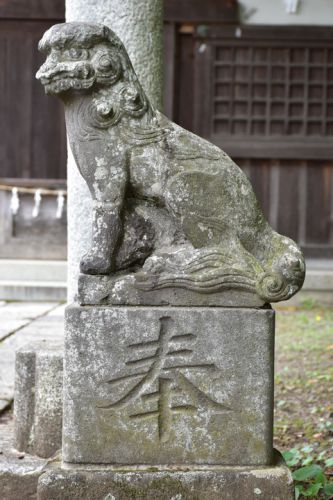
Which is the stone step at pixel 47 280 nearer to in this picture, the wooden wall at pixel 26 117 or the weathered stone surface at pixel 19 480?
the wooden wall at pixel 26 117

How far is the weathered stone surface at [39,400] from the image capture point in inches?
155

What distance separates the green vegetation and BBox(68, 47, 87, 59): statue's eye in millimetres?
2108

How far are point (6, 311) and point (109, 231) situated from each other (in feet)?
19.4

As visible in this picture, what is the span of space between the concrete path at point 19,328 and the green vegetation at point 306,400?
5.37ft

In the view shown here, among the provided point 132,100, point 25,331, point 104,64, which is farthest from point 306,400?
point 104,64

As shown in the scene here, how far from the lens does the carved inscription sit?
3.09 metres

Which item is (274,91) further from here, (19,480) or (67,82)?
(19,480)

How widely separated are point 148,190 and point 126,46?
123 cm

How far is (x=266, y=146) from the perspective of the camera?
10.1 metres

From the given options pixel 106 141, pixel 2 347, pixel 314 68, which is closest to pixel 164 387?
pixel 106 141

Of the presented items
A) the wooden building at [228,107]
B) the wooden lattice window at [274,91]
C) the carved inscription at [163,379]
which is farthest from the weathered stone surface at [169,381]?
the wooden lattice window at [274,91]

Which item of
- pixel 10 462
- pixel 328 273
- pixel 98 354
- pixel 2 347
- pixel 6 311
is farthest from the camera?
pixel 328 273

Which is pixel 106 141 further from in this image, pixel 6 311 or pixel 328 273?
pixel 328 273

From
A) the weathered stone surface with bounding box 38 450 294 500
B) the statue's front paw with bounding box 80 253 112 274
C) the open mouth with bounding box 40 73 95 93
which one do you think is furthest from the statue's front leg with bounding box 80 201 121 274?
the weathered stone surface with bounding box 38 450 294 500
